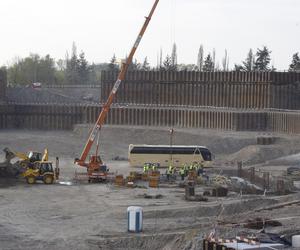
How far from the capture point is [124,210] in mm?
29391

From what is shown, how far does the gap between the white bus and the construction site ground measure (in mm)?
927

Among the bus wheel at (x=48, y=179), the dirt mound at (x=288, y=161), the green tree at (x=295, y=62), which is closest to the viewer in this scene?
the bus wheel at (x=48, y=179)

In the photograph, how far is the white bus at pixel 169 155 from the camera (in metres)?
48.4

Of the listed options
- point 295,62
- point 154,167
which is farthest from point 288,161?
point 295,62

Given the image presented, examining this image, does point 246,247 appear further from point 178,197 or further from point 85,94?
point 85,94

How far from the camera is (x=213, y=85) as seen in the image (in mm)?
76500

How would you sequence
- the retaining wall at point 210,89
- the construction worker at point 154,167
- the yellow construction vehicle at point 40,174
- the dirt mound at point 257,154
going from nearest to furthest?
the yellow construction vehicle at point 40,174 < the construction worker at point 154,167 < the dirt mound at point 257,154 < the retaining wall at point 210,89

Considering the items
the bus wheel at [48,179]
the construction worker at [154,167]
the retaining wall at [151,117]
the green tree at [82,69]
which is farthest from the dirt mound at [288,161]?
the green tree at [82,69]

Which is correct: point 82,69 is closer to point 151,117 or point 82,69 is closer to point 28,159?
point 151,117

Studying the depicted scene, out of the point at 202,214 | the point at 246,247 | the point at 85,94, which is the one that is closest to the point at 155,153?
the point at 202,214

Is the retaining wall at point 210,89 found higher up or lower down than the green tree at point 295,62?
lower down

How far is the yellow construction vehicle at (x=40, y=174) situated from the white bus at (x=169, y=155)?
34.2 feet

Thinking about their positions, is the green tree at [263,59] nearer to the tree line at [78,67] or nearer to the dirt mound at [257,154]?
the tree line at [78,67]

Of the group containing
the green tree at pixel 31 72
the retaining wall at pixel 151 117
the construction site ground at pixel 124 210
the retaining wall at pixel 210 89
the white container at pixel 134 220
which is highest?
the green tree at pixel 31 72
